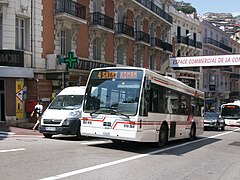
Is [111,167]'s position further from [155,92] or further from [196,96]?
[196,96]

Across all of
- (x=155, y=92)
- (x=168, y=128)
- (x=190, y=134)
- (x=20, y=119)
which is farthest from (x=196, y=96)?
(x=20, y=119)

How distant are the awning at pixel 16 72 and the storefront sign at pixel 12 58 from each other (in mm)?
288

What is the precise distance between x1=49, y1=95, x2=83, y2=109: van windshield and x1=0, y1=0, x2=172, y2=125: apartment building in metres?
6.23

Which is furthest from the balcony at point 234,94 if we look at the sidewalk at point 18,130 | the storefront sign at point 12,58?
the sidewalk at point 18,130

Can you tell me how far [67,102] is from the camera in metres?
18.3

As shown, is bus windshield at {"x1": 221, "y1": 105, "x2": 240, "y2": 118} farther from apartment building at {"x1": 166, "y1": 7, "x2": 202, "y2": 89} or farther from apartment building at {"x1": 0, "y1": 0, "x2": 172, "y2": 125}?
apartment building at {"x1": 0, "y1": 0, "x2": 172, "y2": 125}

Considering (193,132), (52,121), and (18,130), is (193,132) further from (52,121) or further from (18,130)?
(18,130)

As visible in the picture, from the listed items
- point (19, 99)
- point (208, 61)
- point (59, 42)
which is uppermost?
point (59, 42)

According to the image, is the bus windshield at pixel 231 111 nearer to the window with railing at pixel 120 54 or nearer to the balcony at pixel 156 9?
the window with railing at pixel 120 54

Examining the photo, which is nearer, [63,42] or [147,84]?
[147,84]

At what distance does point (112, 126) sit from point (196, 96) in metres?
9.37

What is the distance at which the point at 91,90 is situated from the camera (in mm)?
14492

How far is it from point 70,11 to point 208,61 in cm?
1418

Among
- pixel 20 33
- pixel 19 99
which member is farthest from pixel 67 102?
pixel 20 33
